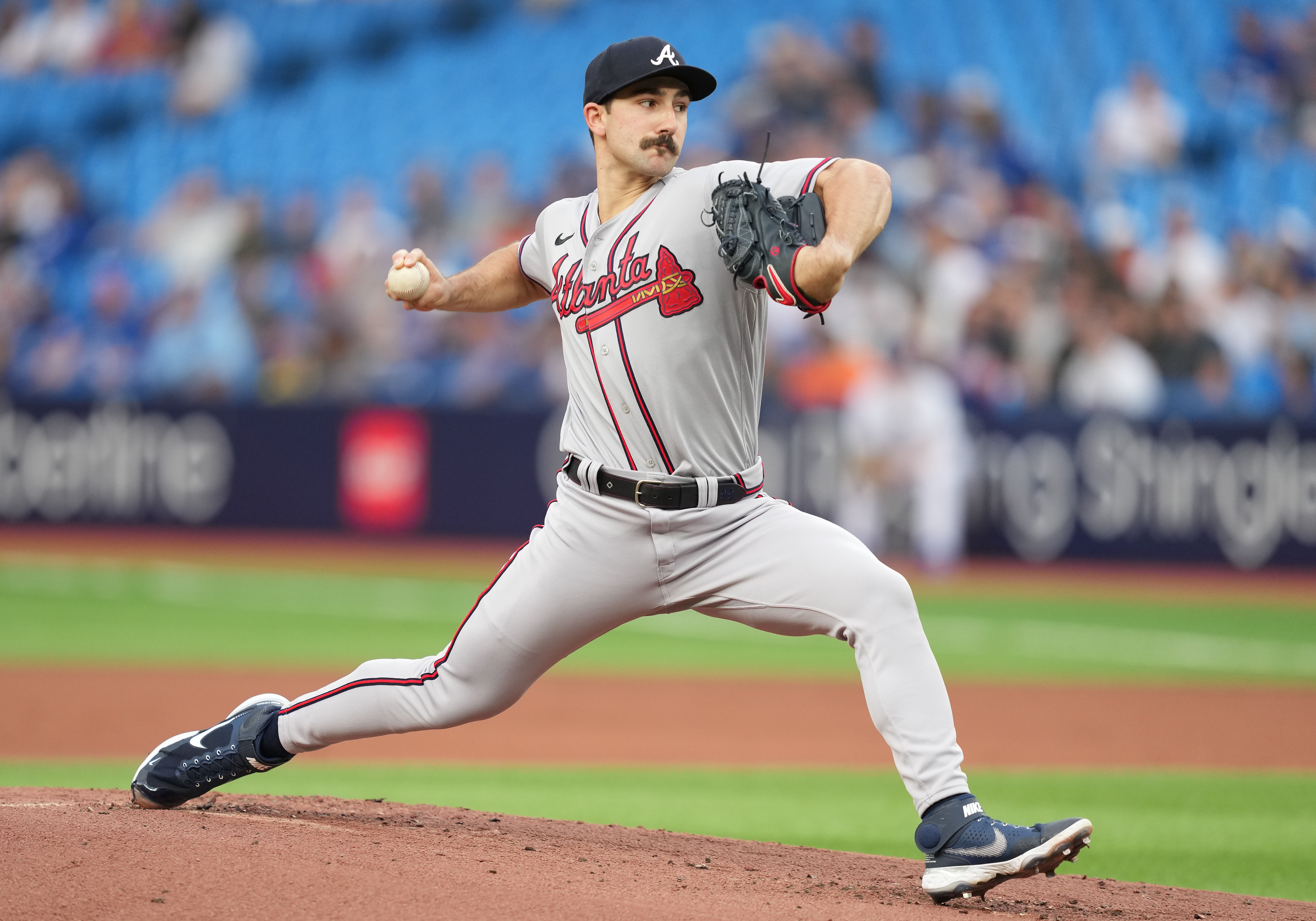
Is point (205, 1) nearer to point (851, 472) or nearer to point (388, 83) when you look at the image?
point (388, 83)

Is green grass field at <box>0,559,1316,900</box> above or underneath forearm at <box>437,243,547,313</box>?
underneath

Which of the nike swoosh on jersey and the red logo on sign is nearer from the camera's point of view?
the nike swoosh on jersey

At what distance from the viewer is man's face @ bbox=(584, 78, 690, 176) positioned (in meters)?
3.85

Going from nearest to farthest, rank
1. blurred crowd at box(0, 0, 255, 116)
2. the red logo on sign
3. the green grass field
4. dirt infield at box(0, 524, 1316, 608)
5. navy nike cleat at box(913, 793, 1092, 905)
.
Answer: navy nike cleat at box(913, 793, 1092, 905) → the green grass field → dirt infield at box(0, 524, 1316, 608) → the red logo on sign → blurred crowd at box(0, 0, 255, 116)

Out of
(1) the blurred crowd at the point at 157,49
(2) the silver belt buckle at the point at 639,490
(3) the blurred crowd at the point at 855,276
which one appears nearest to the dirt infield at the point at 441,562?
(3) the blurred crowd at the point at 855,276

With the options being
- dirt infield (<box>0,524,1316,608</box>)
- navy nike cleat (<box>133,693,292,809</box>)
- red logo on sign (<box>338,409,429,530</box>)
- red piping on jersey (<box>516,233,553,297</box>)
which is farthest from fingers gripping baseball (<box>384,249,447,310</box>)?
red logo on sign (<box>338,409,429,530</box>)

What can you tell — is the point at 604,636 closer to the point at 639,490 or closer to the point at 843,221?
the point at 639,490

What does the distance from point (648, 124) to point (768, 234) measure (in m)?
0.55

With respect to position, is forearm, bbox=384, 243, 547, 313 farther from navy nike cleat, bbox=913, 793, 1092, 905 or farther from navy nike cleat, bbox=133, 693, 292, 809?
navy nike cleat, bbox=913, 793, 1092, 905

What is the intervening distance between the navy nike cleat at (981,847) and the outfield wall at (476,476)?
11.0m

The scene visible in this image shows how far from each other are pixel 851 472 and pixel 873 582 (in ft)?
36.1

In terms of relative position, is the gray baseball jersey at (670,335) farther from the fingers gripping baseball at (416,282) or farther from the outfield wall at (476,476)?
the outfield wall at (476,476)

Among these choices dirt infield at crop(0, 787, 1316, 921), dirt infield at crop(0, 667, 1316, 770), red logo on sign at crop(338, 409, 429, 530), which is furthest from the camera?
red logo on sign at crop(338, 409, 429, 530)

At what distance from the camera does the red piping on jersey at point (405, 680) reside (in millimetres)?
3963
